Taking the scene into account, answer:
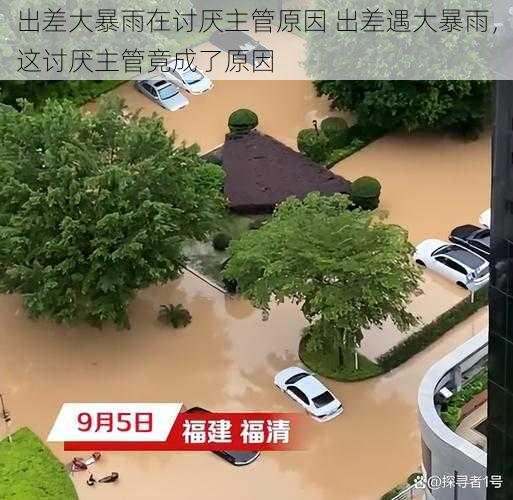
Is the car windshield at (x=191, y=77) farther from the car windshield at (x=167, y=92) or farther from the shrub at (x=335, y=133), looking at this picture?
the shrub at (x=335, y=133)

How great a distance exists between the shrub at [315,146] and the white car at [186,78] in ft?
15.2

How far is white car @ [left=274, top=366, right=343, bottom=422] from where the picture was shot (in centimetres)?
2983

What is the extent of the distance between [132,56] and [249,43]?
193 inches

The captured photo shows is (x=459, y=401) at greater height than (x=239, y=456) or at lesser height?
greater

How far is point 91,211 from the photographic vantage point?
3025 centimetres

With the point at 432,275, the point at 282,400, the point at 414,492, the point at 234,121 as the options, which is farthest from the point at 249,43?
the point at 414,492

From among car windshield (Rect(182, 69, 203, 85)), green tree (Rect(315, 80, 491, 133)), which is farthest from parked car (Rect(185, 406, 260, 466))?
car windshield (Rect(182, 69, 203, 85))

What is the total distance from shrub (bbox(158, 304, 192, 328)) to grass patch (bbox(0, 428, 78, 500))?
465cm

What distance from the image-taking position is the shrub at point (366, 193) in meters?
35.6

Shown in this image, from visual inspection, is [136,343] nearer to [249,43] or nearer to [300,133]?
[300,133]

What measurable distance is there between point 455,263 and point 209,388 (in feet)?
23.2

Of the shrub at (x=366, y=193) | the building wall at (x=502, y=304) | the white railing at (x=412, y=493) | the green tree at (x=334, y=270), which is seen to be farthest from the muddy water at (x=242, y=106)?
the building wall at (x=502, y=304)

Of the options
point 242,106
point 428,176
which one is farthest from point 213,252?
point 242,106

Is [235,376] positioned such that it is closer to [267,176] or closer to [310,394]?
[310,394]
